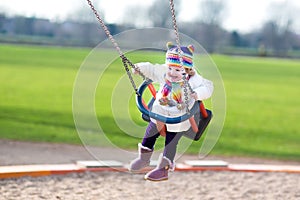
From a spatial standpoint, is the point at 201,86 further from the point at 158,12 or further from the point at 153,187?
the point at 153,187

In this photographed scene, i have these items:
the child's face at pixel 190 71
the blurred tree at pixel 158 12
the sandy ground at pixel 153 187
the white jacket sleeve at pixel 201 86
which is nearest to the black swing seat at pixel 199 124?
the white jacket sleeve at pixel 201 86

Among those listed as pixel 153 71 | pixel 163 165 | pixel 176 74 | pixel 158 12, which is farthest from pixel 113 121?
pixel 176 74

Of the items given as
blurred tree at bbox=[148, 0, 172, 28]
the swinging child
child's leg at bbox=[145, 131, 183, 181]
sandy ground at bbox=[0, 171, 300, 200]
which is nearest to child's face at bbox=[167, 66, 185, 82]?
the swinging child

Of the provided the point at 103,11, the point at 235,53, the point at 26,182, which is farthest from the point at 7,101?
the point at 235,53

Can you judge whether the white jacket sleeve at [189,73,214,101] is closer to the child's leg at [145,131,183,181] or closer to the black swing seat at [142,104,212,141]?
the black swing seat at [142,104,212,141]

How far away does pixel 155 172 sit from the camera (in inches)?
157

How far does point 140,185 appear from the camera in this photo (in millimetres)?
7875

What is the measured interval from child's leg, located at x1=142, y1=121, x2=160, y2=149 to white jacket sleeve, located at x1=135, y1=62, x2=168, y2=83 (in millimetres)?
287

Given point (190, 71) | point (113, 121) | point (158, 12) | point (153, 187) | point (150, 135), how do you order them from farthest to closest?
point (113, 121) < point (153, 187) < point (158, 12) < point (150, 135) < point (190, 71)

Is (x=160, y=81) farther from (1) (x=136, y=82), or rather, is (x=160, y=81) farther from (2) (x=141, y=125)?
(2) (x=141, y=125)

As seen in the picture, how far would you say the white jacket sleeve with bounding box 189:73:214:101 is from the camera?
368 cm

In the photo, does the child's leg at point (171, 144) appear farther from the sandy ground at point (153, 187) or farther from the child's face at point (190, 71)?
the sandy ground at point (153, 187)

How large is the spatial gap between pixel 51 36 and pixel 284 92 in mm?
50599

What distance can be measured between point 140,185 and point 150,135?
4.08 metres
